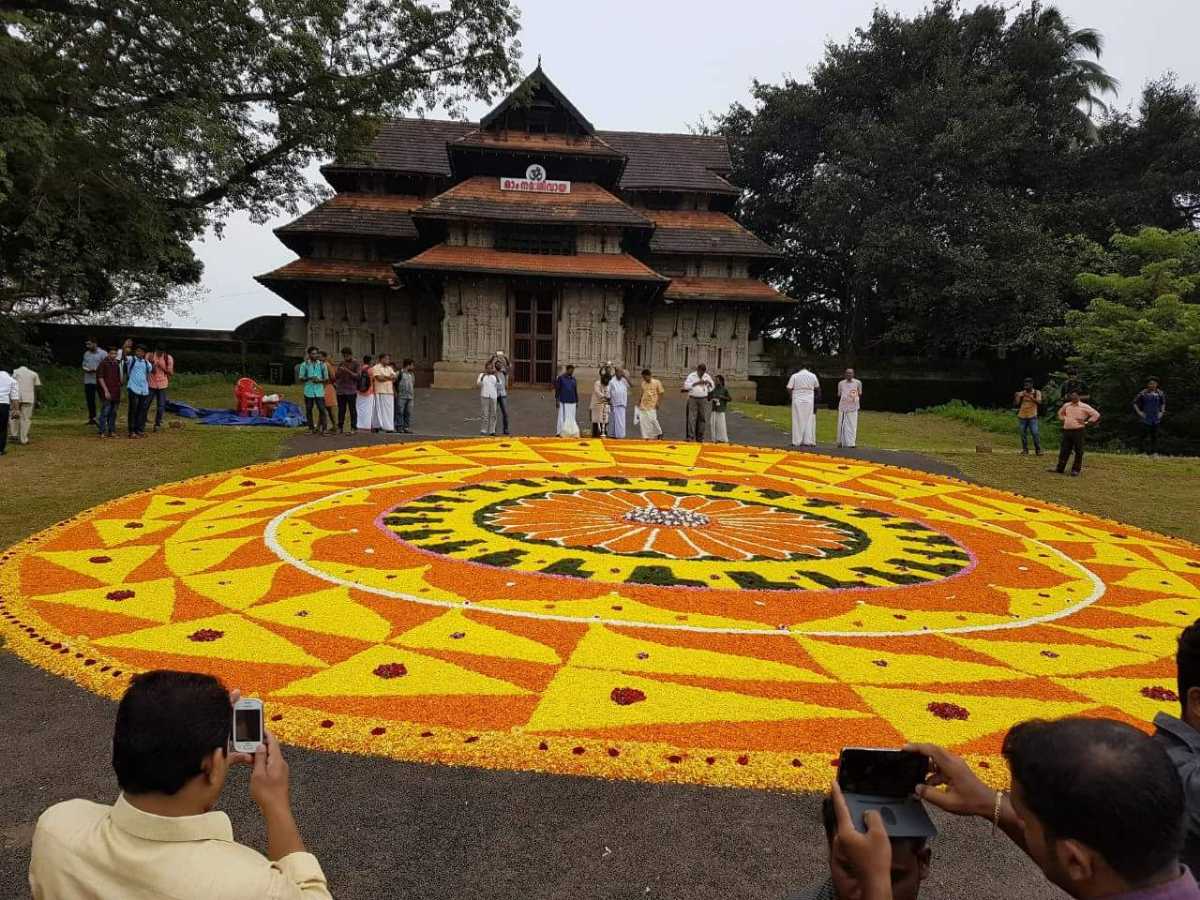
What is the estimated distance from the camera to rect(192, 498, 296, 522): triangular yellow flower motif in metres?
9.47

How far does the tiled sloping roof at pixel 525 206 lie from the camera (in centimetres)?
2647

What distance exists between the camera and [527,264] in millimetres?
26562

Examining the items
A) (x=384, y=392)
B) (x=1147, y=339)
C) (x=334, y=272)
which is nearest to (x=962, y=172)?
(x=1147, y=339)

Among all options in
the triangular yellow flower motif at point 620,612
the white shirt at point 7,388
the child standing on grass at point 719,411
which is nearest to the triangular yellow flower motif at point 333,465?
the white shirt at point 7,388

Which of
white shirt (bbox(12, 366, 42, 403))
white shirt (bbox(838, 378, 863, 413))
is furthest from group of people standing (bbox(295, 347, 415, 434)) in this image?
white shirt (bbox(838, 378, 863, 413))

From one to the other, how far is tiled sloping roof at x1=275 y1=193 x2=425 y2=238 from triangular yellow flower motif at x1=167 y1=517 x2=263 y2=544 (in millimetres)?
21845

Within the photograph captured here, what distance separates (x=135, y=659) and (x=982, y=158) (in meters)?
33.9

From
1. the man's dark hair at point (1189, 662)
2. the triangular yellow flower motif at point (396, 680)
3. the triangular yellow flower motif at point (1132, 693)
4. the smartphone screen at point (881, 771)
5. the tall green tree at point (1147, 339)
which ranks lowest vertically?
the triangular yellow flower motif at point (1132, 693)

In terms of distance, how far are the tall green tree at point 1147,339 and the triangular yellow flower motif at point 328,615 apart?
20.4 meters

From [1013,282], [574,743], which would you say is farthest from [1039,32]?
[574,743]

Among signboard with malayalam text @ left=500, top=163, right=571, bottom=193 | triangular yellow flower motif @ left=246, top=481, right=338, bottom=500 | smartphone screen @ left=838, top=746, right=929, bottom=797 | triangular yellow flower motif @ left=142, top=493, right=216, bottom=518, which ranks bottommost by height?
triangular yellow flower motif @ left=142, top=493, right=216, bottom=518

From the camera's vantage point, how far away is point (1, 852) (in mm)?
3252

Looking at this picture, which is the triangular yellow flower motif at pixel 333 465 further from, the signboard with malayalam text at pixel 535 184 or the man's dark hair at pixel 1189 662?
the signboard with malayalam text at pixel 535 184

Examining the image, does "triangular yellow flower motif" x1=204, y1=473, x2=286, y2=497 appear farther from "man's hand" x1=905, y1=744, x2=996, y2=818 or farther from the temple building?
the temple building
